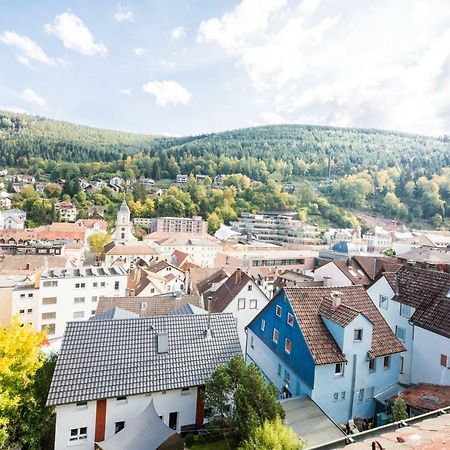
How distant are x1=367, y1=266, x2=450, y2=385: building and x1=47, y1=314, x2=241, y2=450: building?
11.0 m

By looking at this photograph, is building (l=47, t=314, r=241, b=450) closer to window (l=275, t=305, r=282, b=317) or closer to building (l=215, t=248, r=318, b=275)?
window (l=275, t=305, r=282, b=317)

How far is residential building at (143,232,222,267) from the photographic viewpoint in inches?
3602

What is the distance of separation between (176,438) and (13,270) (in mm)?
43845

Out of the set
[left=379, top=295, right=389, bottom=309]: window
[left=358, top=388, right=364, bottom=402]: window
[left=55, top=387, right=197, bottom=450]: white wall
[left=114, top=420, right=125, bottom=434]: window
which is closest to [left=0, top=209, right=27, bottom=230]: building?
[left=55, top=387, right=197, bottom=450]: white wall

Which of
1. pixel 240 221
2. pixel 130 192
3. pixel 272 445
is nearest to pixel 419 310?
pixel 272 445

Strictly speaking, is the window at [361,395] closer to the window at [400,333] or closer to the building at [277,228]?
the window at [400,333]

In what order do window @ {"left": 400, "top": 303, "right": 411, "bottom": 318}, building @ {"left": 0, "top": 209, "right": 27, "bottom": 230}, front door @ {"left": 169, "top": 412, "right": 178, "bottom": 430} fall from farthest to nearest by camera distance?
1. building @ {"left": 0, "top": 209, "right": 27, "bottom": 230}
2. window @ {"left": 400, "top": 303, "right": 411, "bottom": 318}
3. front door @ {"left": 169, "top": 412, "right": 178, "bottom": 430}

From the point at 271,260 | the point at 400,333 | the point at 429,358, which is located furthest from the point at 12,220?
the point at 429,358

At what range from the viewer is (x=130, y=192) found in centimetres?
14750

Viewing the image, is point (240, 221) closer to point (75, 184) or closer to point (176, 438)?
point (75, 184)

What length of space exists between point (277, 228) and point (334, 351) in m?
112

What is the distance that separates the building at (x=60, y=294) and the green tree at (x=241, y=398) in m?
29.3

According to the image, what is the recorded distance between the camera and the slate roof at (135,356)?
52.3 feet

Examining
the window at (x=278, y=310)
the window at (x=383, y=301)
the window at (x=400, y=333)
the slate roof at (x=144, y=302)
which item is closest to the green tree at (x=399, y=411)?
the window at (x=400, y=333)
